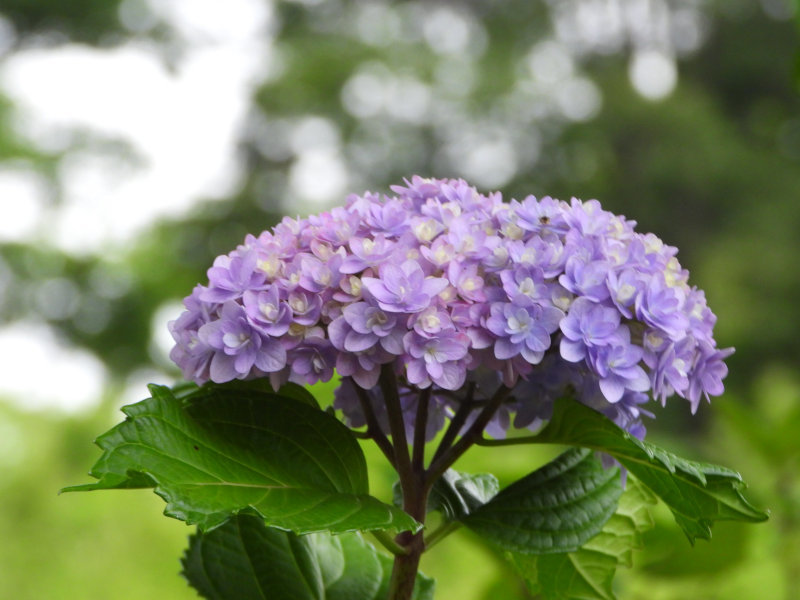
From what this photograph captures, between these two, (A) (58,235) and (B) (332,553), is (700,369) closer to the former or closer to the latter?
(B) (332,553)

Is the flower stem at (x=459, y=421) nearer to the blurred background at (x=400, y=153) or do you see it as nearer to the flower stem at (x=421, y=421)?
the flower stem at (x=421, y=421)

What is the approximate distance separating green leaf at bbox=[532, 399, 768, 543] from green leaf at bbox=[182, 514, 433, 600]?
25 cm

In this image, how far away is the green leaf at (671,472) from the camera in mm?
622

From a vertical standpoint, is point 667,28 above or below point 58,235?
above

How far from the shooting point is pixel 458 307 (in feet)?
2.02

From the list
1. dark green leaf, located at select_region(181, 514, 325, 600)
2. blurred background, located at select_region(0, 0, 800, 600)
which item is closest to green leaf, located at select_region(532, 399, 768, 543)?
dark green leaf, located at select_region(181, 514, 325, 600)

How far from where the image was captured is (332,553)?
2.81 ft

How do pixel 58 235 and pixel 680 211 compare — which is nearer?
pixel 58 235

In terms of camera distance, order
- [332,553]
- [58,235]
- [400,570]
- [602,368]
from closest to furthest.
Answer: [602,368] → [400,570] → [332,553] → [58,235]

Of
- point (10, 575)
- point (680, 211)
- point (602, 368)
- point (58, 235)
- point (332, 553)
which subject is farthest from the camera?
point (680, 211)

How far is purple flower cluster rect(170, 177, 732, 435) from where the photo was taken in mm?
597

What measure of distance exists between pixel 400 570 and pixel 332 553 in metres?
0.17

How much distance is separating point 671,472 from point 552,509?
0.13 m

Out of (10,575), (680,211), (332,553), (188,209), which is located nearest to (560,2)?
(680,211)
